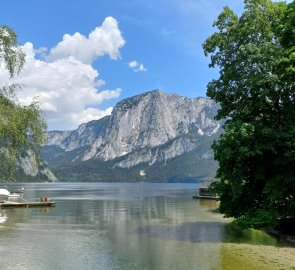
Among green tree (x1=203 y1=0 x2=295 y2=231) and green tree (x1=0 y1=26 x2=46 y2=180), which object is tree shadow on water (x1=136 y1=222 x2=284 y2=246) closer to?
green tree (x1=203 y1=0 x2=295 y2=231)

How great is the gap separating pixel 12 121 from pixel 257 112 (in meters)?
24.2

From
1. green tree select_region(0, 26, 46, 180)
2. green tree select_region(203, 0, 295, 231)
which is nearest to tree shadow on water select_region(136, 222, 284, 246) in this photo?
green tree select_region(203, 0, 295, 231)

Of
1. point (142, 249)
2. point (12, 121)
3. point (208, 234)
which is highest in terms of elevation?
point (12, 121)

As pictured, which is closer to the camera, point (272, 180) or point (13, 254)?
point (13, 254)

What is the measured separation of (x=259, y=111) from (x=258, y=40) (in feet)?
22.3

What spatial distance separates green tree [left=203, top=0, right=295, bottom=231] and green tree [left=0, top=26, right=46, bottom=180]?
15.9m

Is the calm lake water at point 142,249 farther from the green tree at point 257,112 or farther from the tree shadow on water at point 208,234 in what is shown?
the green tree at point 257,112

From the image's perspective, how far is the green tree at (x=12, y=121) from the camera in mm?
24453

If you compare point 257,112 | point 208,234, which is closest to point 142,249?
point 208,234

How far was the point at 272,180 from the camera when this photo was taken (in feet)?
113

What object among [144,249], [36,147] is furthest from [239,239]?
[36,147]

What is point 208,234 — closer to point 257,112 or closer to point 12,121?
point 257,112

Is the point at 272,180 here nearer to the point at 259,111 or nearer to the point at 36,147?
the point at 259,111

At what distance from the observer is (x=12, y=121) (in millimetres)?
24484
